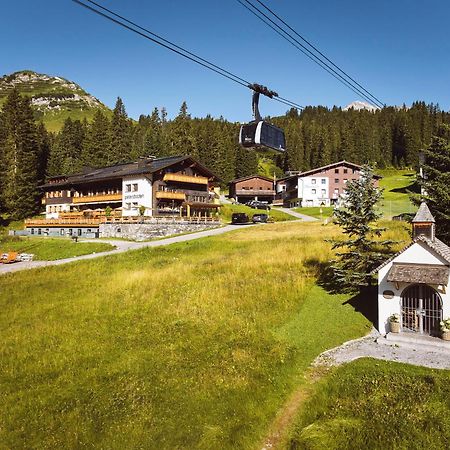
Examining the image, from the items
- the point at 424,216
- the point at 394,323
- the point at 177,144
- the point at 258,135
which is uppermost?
the point at 177,144

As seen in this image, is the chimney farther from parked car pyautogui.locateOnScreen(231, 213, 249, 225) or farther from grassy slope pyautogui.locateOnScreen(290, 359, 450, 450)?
parked car pyautogui.locateOnScreen(231, 213, 249, 225)

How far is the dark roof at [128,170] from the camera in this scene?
5771cm

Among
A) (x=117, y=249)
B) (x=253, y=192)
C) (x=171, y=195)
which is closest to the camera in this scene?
(x=117, y=249)

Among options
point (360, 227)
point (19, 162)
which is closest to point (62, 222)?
point (19, 162)

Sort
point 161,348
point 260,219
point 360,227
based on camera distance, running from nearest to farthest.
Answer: point 161,348, point 360,227, point 260,219

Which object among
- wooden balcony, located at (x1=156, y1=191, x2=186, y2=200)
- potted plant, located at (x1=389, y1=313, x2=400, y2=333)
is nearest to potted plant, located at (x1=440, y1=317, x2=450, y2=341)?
potted plant, located at (x1=389, y1=313, x2=400, y2=333)

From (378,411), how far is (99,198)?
2248 inches

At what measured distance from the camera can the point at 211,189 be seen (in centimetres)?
7306

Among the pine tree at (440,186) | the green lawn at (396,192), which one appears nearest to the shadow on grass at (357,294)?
the pine tree at (440,186)

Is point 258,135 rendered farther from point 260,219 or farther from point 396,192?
point 396,192

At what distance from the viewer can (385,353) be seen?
16.5m

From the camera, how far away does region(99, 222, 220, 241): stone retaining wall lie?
163 feet

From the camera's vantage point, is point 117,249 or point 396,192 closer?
point 117,249

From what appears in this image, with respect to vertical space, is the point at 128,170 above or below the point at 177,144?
below
